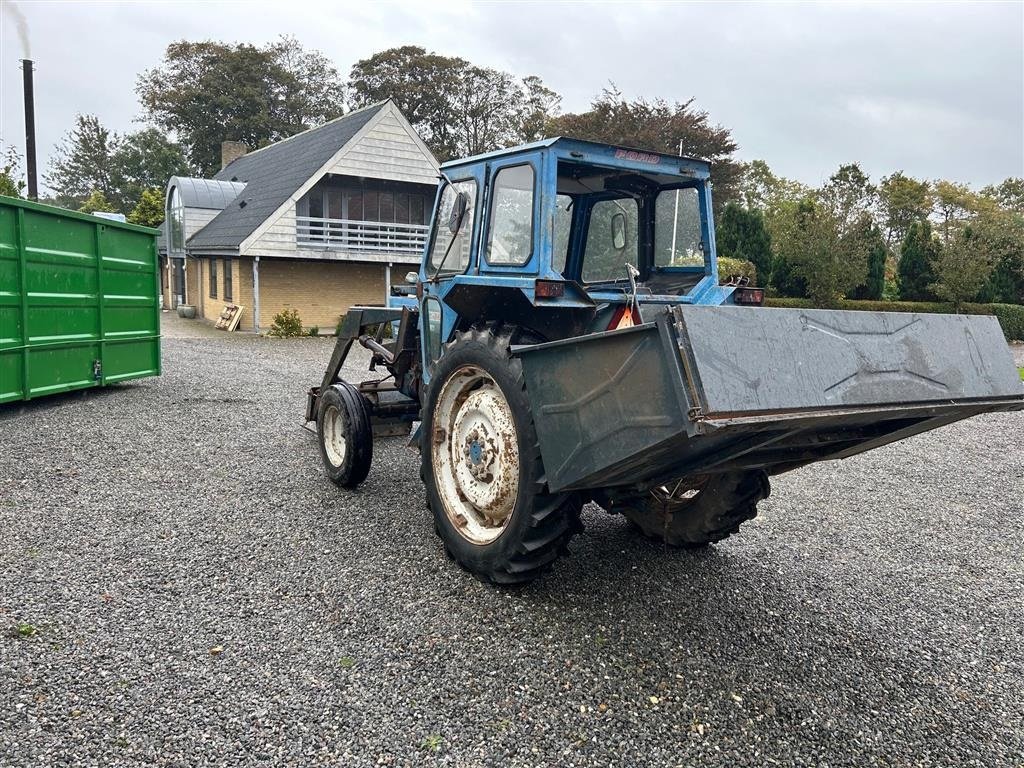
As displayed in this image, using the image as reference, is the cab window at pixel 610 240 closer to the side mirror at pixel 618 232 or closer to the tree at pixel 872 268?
the side mirror at pixel 618 232

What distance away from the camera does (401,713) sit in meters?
2.86

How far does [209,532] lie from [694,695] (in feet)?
10.4

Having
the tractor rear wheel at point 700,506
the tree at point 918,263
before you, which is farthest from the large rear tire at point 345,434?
the tree at point 918,263

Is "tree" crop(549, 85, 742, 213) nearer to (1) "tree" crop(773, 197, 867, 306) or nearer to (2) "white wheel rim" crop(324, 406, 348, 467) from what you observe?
(1) "tree" crop(773, 197, 867, 306)

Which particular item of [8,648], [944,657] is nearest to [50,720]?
[8,648]

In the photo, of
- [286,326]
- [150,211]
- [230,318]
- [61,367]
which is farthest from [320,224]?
[61,367]

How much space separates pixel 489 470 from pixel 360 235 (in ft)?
67.0

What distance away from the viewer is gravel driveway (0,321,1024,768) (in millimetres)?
2748

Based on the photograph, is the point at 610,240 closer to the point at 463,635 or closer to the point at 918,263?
the point at 463,635

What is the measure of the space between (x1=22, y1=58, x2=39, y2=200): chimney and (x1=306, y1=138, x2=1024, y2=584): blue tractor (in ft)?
60.0

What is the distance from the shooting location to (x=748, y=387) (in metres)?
2.54

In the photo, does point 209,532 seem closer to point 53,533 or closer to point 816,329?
point 53,533

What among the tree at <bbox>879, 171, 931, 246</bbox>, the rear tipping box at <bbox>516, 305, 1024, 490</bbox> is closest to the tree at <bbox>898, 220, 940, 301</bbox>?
the tree at <bbox>879, 171, 931, 246</bbox>

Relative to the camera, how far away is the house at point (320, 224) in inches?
835
